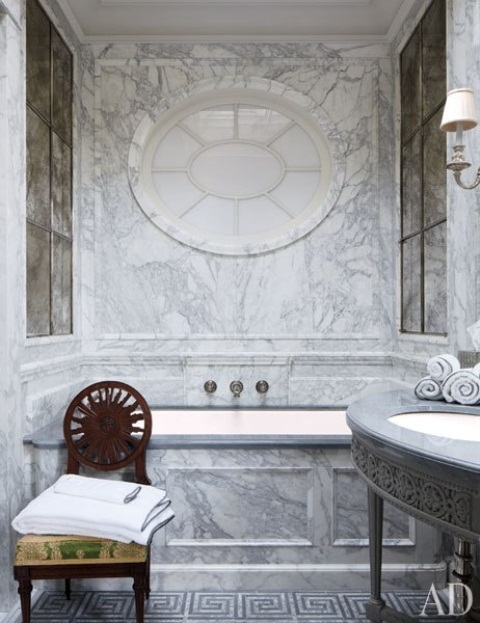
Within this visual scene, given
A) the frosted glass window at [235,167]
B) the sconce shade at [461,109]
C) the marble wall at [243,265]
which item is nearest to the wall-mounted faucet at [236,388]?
the marble wall at [243,265]

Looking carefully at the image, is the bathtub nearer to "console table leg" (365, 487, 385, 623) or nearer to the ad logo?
the ad logo

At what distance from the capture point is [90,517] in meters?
1.86

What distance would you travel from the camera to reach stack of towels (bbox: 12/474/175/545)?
184 centimetres

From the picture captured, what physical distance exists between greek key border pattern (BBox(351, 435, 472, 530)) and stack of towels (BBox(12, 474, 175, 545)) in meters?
0.81

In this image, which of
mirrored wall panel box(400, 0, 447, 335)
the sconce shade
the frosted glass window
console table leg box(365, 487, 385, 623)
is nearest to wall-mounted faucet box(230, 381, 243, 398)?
the frosted glass window

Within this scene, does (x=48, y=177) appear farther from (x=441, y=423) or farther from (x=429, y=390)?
(x=441, y=423)

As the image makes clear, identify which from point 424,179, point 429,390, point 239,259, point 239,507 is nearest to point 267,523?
point 239,507

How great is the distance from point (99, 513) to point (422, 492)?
43.6 inches

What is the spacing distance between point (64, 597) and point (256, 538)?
2.61 feet

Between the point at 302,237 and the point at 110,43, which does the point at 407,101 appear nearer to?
the point at 302,237

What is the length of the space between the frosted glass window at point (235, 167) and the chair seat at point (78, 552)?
1.93 metres

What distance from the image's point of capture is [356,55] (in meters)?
3.26

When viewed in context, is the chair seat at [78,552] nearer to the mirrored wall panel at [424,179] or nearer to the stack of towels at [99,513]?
the stack of towels at [99,513]

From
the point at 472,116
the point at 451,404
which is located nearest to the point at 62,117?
the point at 472,116
